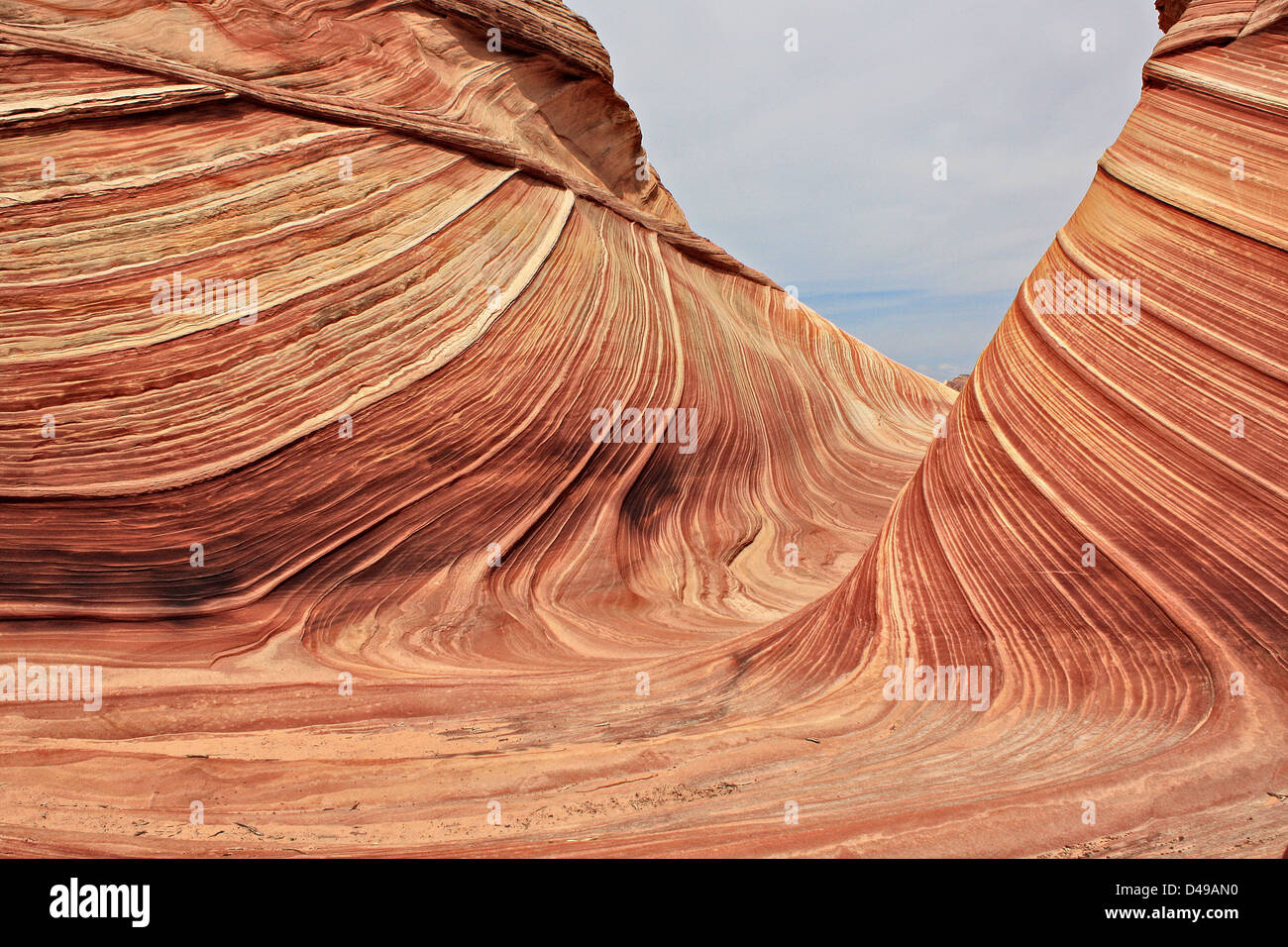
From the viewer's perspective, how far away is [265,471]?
15.5ft

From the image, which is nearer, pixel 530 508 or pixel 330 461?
pixel 330 461

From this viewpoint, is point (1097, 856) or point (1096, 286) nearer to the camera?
point (1097, 856)

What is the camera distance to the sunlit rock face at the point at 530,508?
8.90ft

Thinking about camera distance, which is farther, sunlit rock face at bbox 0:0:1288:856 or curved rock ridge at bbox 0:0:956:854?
curved rock ridge at bbox 0:0:956:854

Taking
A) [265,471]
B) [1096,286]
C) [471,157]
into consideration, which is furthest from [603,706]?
[471,157]

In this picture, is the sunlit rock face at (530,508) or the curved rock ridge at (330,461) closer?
the sunlit rock face at (530,508)

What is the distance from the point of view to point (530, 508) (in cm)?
557

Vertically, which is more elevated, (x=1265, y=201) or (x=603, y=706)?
(x=1265, y=201)

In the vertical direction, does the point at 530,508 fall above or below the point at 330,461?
below

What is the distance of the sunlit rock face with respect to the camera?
8.90ft

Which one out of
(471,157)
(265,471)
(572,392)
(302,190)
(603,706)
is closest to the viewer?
(603,706)
